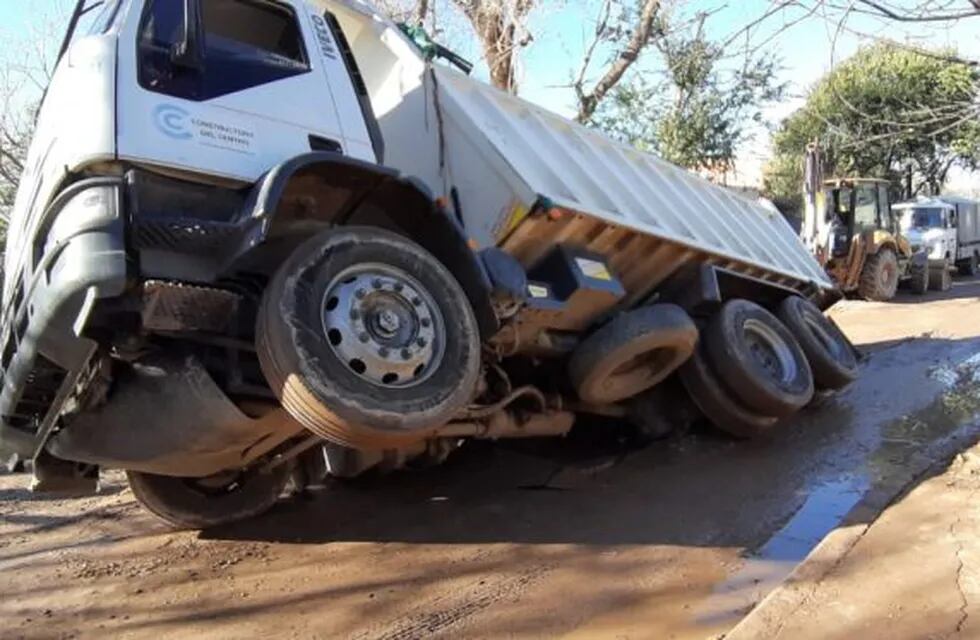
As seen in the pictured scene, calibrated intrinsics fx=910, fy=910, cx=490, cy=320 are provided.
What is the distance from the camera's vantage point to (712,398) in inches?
252

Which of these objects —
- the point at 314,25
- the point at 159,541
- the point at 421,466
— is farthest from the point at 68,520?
the point at 314,25

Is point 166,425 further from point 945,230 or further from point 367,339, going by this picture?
point 945,230

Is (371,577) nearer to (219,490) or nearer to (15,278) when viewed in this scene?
(219,490)

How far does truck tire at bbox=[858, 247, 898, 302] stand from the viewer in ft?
58.6

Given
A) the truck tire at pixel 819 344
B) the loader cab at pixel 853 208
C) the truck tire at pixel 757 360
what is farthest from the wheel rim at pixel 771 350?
the loader cab at pixel 853 208

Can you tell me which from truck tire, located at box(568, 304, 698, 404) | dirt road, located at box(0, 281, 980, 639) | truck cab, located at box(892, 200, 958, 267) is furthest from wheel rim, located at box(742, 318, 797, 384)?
truck cab, located at box(892, 200, 958, 267)

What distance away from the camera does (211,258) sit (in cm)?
364

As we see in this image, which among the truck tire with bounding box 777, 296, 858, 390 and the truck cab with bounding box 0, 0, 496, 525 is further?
the truck tire with bounding box 777, 296, 858, 390

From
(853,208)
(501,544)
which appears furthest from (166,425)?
(853,208)

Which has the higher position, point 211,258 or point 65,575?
point 211,258

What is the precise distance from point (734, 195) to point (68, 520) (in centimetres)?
642

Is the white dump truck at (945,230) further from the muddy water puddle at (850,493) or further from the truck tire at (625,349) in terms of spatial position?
the truck tire at (625,349)

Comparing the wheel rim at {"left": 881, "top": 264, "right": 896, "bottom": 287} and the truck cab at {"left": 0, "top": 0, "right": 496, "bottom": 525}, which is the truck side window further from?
the wheel rim at {"left": 881, "top": 264, "right": 896, "bottom": 287}

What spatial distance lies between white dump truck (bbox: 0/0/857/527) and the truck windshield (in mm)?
21110
